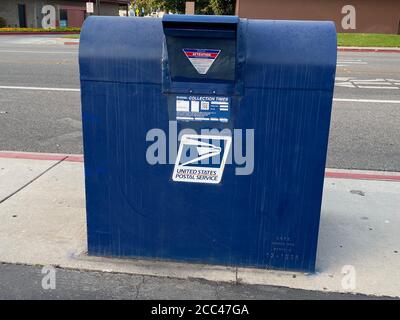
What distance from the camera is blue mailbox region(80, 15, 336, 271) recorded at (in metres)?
2.77

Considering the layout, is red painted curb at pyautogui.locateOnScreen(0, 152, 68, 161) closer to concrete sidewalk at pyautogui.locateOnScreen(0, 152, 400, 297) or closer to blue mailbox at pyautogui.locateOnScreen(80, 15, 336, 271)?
concrete sidewalk at pyautogui.locateOnScreen(0, 152, 400, 297)

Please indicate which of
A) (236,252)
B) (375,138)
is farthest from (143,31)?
(375,138)

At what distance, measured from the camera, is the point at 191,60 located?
109 inches

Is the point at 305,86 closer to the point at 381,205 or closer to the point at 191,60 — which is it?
the point at 191,60

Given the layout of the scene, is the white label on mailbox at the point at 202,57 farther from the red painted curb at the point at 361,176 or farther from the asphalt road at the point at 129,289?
the red painted curb at the point at 361,176


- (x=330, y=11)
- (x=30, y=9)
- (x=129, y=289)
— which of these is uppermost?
(x=330, y=11)

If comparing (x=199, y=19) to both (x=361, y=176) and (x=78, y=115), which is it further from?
(x=78, y=115)

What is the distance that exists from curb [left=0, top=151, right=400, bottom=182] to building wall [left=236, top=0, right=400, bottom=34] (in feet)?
82.1

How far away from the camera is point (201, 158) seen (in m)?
2.99

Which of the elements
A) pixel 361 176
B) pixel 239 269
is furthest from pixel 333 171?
pixel 239 269

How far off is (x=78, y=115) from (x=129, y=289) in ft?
17.0
